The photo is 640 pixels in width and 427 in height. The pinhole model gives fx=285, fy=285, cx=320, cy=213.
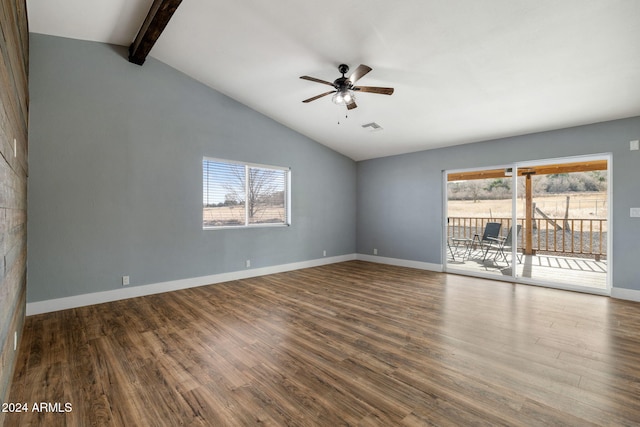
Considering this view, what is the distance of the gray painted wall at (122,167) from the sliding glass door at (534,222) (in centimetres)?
387

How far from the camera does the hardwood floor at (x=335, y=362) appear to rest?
1.73m

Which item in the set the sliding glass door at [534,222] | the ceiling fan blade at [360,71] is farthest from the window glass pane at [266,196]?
the sliding glass door at [534,222]

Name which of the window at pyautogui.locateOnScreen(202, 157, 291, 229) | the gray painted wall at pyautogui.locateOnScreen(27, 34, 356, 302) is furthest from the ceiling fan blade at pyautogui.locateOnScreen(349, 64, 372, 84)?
the window at pyautogui.locateOnScreen(202, 157, 291, 229)

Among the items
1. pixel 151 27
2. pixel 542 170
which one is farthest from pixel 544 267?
pixel 151 27

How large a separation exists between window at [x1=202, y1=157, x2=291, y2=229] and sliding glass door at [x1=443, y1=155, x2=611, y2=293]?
3.39 m

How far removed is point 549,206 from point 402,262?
2.83 m

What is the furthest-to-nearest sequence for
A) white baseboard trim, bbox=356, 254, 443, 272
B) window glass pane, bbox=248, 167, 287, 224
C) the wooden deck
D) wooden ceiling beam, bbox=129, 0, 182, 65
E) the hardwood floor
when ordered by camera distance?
1. white baseboard trim, bbox=356, 254, 443, 272
2. window glass pane, bbox=248, 167, 287, 224
3. the wooden deck
4. wooden ceiling beam, bbox=129, 0, 182, 65
5. the hardwood floor

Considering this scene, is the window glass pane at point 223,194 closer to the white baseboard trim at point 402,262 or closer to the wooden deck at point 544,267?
the white baseboard trim at point 402,262

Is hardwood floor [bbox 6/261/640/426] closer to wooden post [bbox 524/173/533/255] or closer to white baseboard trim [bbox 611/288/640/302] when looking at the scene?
white baseboard trim [bbox 611/288/640/302]

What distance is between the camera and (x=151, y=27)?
327 cm

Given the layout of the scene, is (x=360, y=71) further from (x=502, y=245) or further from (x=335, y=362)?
(x=502, y=245)

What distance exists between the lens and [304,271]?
19.0 feet

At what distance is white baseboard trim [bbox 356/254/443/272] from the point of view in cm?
582

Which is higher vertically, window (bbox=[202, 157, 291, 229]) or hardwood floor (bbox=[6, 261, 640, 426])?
window (bbox=[202, 157, 291, 229])
